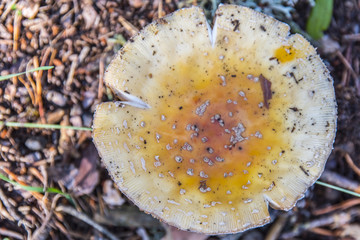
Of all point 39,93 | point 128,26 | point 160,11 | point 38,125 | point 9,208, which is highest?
point 160,11

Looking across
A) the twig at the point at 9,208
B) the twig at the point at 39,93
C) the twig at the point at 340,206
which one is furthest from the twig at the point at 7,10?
the twig at the point at 340,206

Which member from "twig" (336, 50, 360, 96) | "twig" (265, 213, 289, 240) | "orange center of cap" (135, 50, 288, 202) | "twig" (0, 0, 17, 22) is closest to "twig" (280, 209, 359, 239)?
"twig" (265, 213, 289, 240)

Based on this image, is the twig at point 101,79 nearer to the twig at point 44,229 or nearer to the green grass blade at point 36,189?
the green grass blade at point 36,189

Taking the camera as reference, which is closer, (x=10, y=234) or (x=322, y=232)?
(x=10, y=234)

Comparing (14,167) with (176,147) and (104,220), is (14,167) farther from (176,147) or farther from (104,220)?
(176,147)

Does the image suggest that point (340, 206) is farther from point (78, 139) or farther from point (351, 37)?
point (78, 139)

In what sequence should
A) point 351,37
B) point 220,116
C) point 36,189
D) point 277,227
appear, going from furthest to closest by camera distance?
point 351,37, point 277,227, point 36,189, point 220,116

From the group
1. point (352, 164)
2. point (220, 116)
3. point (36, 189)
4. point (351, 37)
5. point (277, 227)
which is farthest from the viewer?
point (351, 37)

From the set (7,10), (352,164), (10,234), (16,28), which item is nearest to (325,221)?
(352,164)
